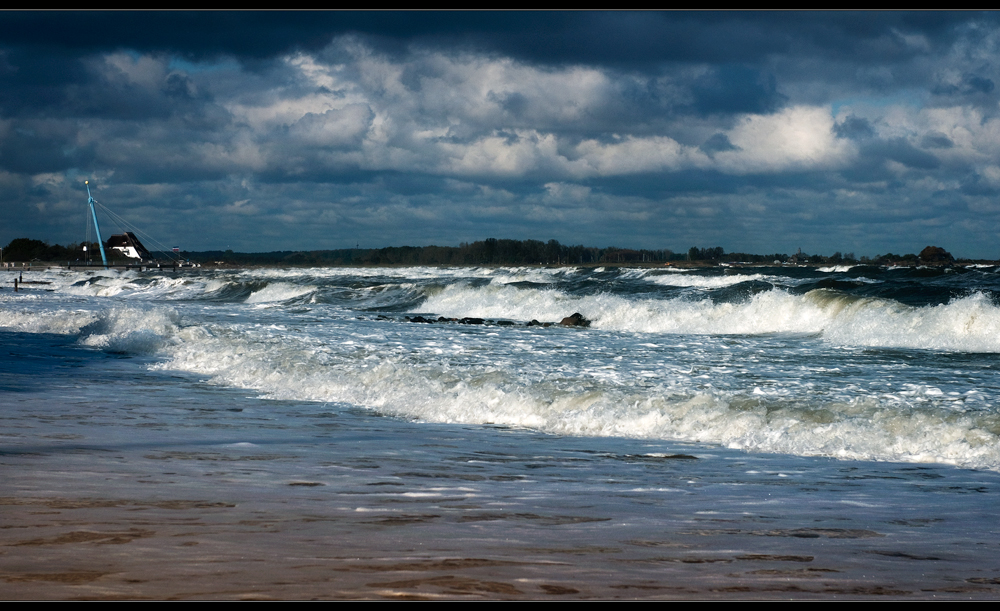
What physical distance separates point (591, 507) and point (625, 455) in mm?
2442

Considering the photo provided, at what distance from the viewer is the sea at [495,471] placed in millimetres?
3555

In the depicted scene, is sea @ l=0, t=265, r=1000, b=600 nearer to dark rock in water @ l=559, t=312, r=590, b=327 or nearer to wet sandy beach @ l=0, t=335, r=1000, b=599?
wet sandy beach @ l=0, t=335, r=1000, b=599

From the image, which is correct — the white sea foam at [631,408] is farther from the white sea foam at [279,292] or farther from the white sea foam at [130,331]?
the white sea foam at [279,292]

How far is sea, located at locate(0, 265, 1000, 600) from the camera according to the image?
11.7 ft

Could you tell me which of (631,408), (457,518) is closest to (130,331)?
(631,408)

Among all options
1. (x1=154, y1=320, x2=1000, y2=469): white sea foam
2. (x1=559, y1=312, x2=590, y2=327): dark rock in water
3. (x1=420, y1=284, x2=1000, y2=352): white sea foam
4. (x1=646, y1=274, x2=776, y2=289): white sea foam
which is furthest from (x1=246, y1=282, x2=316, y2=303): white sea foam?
(x1=154, y1=320, x2=1000, y2=469): white sea foam

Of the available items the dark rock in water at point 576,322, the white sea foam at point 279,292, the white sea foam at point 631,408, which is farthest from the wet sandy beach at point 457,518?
the white sea foam at point 279,292

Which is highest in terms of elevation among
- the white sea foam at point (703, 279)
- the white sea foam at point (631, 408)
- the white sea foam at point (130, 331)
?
the white sea foam at point (703, 279)

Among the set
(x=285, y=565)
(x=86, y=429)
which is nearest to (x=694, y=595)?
(x=285, y=565)

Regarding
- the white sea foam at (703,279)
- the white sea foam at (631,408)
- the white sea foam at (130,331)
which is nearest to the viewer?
the white sea foam at (631,408)

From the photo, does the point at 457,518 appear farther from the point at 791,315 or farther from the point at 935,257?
the point at 935,257

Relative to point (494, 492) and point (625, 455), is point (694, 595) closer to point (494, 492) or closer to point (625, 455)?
point (494, 492)

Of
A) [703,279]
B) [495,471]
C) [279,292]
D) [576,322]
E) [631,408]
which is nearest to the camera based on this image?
[495,471]

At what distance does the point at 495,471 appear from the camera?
21.4 feet
